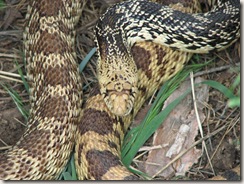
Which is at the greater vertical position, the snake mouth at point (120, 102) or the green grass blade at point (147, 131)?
the snake mouth at point (120, 102)

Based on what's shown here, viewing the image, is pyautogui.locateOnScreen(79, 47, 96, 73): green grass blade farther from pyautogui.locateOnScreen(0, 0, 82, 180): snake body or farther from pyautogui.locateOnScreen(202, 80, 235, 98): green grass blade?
pyautogui.locateOnScreen(202, 80, 235, 98): green grass blade

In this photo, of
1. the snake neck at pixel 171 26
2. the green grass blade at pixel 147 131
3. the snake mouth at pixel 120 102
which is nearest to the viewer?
the snake mouth at pixel 120 102

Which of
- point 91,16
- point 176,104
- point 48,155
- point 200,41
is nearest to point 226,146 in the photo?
point 176,104

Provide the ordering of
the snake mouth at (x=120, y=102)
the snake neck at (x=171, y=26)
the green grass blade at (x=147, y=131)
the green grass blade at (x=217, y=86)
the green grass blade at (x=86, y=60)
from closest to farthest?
the snake mouth at (x=120, y=102)
the green grass blade at (x=217, y=86)
the green grass blade at (x=147, y=131)
the snake neck at (x=171, y=26)
the green grass blade at (x=86, y=60)

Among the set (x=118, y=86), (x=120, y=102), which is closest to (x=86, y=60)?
(x=118, y=86)

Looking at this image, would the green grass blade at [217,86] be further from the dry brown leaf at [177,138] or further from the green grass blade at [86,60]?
the green grass blade at [86,60]

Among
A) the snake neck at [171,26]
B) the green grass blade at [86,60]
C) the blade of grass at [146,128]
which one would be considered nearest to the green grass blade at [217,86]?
the blade of grass at [146,128]

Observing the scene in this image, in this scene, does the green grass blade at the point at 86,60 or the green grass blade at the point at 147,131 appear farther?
the green grass blade at the point at 86,60

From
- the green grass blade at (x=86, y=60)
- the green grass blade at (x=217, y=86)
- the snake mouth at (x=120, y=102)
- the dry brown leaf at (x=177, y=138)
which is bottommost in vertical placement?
the dry brown leaf at (x=177, y=138)
